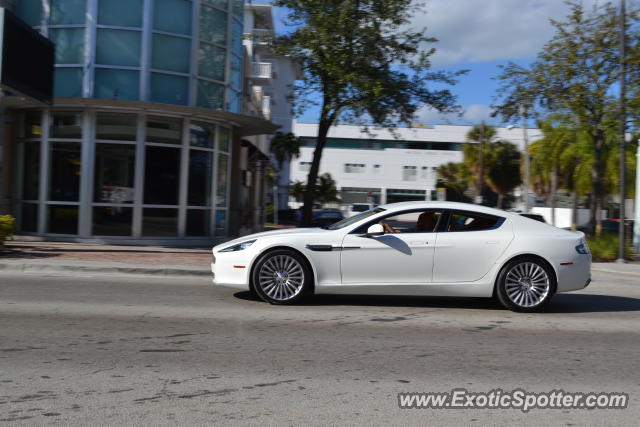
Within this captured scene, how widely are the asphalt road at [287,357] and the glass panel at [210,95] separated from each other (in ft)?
34.7

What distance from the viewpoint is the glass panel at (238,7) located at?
1977cm

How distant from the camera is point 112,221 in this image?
17328 millimetres

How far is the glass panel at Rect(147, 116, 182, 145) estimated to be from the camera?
17641 millimetres

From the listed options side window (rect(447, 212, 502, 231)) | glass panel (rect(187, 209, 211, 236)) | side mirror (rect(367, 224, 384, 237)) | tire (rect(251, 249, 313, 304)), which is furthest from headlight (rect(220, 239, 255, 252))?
glass panel (rect(187, 209, 211, 236))

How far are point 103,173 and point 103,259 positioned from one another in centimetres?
482

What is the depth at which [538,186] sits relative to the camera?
5416 cm

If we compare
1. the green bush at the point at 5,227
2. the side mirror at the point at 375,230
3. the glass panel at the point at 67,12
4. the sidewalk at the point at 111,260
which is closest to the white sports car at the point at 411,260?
the side mirror at the point at 375,230

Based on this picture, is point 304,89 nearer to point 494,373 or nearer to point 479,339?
point 479,339

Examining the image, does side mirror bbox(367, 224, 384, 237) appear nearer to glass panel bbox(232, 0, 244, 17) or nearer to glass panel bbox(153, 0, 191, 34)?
glass panel bbox(153, 0, 191, 34)

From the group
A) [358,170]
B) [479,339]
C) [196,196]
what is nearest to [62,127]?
[196,196]

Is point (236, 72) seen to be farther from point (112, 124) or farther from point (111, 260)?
point (111, 260)

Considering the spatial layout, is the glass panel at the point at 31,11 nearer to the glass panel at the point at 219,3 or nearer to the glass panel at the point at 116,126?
the glass panel at the point at 116,126

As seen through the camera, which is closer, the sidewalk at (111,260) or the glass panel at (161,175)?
the sidewalk at (111,260)

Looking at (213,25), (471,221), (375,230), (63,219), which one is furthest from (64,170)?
(471,221)
